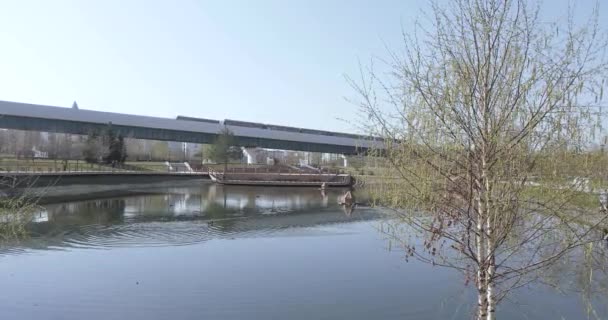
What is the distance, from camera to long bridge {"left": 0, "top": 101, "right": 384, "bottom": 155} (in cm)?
6638

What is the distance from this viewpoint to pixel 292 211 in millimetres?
30844

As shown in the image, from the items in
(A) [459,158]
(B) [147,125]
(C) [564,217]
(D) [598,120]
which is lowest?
(C) [564,217]

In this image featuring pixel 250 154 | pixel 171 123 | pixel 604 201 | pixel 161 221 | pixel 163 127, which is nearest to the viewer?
pixel 604 201

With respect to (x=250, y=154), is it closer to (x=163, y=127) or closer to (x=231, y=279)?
(x=163, y=127)

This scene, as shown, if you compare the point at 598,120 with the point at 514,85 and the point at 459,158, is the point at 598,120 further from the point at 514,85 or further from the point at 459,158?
the point at 459,158

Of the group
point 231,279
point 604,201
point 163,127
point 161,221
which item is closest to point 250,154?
point 163,127

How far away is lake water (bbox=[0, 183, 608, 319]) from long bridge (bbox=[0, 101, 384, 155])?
45417 mm

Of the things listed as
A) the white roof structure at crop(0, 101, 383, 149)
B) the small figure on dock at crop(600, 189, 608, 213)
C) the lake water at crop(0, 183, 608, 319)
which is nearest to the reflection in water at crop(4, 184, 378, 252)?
the lake water at crop(0, 183, 608, 319)

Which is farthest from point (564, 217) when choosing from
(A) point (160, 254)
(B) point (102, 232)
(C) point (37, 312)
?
(B) point (102, 232)

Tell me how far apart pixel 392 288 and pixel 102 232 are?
43.5ft

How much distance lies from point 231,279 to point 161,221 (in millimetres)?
12509

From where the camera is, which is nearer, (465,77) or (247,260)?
(465,77)

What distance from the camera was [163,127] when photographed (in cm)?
8056

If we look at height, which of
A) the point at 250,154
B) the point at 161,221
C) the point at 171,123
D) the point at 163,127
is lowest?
the point at 161,221
